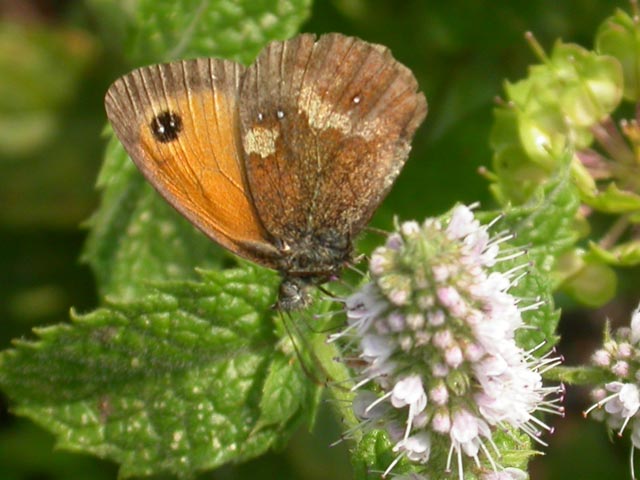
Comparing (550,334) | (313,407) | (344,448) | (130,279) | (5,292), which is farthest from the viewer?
(5,292)

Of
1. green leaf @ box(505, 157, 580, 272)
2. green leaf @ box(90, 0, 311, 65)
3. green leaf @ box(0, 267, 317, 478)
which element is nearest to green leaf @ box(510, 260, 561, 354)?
green leaf @ box(505, 157, 580, 272)

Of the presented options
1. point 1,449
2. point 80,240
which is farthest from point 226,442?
point 80,240

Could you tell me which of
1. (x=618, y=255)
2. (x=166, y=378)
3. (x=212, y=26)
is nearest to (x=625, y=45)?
(x=618, y=255)

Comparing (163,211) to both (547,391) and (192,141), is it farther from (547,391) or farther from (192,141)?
(547,391)

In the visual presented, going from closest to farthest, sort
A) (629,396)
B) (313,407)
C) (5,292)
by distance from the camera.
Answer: (629,396) → (313,407) → (5,292)

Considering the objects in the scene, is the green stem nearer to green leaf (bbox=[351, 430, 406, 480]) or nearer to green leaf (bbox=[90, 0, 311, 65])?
green leaf (bbox=[351, 430, 406, 480])

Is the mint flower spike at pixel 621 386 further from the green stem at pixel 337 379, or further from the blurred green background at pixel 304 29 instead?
the blurred green background at pixel 304 29

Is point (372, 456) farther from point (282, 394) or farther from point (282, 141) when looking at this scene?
point (282, 141)

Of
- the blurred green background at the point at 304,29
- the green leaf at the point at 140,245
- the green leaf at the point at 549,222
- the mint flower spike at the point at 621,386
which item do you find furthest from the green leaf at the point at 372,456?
the blurred green background at the point at 304,29
